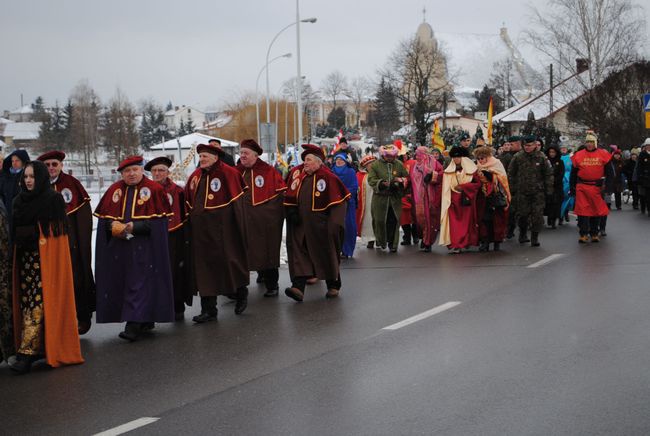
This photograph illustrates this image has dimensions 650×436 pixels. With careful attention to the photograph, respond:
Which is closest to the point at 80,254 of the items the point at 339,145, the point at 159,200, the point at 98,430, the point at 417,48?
the point at 159,200

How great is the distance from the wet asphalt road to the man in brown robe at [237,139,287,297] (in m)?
0.56

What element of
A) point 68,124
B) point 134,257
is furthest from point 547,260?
point 68,124

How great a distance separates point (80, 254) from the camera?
10258 mm

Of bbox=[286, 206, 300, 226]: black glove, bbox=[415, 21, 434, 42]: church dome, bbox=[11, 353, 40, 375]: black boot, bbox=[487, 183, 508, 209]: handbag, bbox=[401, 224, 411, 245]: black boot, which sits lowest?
bbox=[401, 224, 411, 245]: black boot

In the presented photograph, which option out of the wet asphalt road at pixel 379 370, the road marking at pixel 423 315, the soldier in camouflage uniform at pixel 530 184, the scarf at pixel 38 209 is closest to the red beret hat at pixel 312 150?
the wet asphalt road at pixel 379 370

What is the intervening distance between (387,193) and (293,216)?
217 inches

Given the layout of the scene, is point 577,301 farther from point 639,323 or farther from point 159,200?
point 159,200

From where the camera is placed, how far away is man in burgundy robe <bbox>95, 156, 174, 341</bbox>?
9.93 meters

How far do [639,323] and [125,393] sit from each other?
509 centimetres

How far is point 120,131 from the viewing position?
267ft

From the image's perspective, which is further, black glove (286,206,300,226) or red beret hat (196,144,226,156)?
black glove (286,206,300,226)

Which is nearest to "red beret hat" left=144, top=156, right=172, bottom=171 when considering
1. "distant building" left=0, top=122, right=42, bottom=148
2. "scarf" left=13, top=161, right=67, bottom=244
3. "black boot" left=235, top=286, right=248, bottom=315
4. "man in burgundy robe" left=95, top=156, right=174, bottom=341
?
"man in burgundy robe" left=95, top=156, right=174, bottom=341

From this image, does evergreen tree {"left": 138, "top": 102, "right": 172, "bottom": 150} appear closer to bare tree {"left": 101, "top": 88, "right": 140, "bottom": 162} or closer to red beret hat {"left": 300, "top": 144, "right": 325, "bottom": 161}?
bare tree {"left": 101, "top": 88, "right": 140, "bottom": 162}

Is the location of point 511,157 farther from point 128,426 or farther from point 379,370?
point 128,426
